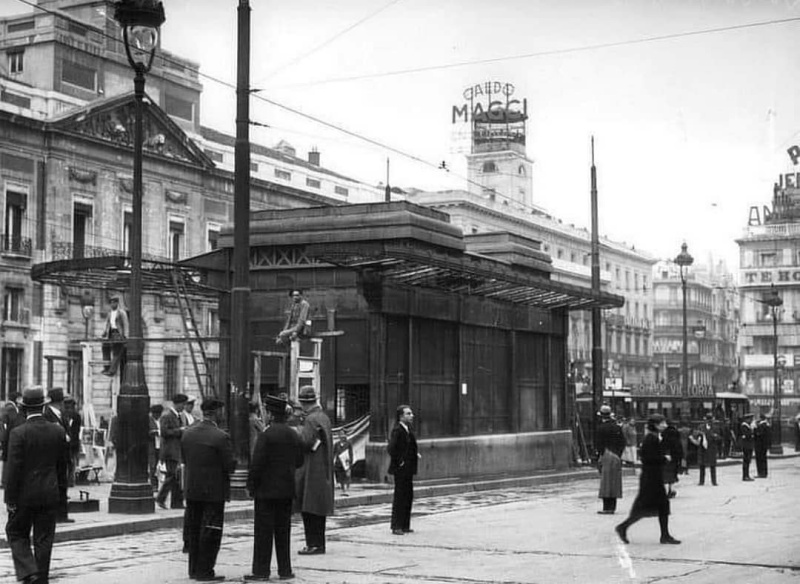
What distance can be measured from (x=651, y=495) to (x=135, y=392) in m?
7.45

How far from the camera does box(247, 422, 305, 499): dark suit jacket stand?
12.4 meters

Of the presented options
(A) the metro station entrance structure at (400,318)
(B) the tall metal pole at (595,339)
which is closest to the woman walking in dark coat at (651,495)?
(A) the metro station entrance structure at (400,318)

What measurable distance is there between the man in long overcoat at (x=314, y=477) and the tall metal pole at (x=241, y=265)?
4361 millimetres

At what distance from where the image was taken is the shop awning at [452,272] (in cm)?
2342

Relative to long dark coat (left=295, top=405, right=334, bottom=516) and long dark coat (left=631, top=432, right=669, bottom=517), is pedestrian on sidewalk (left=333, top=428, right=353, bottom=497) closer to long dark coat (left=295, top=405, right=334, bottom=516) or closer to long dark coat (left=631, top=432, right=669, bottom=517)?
long dark coat (left=631, top=432, right=669, bottom=517)

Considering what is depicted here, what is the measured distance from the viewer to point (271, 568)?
43.6 ft

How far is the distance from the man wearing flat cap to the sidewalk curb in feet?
14.1

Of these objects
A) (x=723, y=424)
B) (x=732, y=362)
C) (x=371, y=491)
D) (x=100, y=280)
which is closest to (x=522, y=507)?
(x=371, y=491)

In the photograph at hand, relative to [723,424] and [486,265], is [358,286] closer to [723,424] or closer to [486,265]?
[486,265]

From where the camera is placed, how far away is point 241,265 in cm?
1889

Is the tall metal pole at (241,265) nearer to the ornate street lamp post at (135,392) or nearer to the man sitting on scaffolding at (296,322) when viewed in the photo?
the ornate street lamp post at (135,392)

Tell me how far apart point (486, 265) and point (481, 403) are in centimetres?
341

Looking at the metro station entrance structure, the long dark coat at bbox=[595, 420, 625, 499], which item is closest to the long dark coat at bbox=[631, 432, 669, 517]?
the long dark coat at bbox=[595, 420, 625, 499]

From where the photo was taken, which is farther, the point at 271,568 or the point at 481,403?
the point at 481,403
